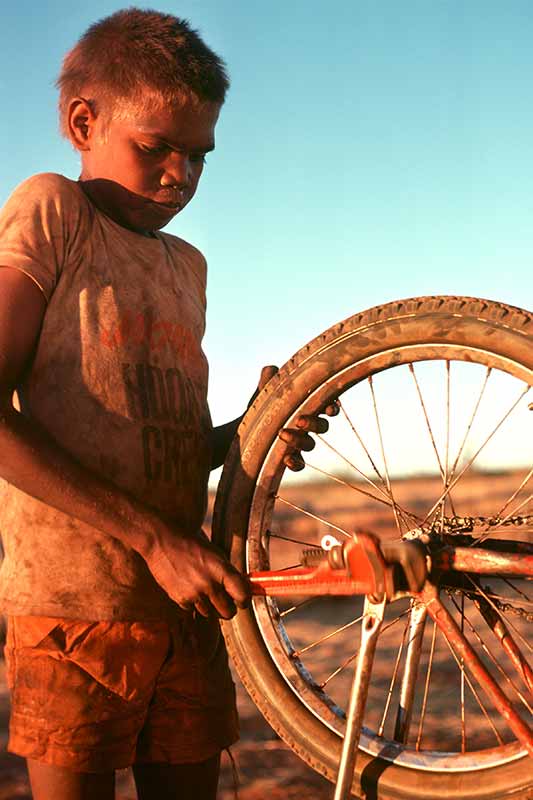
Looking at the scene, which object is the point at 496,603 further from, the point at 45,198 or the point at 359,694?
the point at 45,198

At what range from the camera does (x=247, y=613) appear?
1.97 meters

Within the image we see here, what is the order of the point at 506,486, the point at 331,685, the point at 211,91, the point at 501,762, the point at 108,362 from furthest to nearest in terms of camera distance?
1. the point at 506,486
2. the point at 331,685
3. the point at 211,91
4. the point at 108,362
5. the point at 501,762

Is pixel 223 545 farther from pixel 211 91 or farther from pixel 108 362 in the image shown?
pixel 211 91

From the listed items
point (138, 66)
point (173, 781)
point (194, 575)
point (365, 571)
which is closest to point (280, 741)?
point (173, 781)

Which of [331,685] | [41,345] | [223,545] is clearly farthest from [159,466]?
[331,685]

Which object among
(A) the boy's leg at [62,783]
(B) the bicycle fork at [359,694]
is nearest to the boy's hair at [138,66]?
(B) the bicycle fork at [359,694]

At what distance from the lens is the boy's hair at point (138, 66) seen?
194cm

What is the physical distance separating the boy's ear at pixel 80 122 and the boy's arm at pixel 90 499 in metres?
0.51

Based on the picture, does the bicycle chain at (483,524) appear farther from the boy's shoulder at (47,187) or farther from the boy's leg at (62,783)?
the boy's shoulder at (47,187)

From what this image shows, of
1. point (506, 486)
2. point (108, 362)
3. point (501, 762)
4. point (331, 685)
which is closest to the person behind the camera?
point (501, 762)

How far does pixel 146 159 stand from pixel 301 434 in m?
0.73

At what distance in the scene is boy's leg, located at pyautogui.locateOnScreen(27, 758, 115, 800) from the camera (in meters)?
1.72

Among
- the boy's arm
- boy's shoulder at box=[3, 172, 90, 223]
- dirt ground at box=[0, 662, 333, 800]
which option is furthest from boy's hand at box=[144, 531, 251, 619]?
dirt ground at box=[0, 662, 333, 800]

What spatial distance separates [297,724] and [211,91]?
1.48 meters
